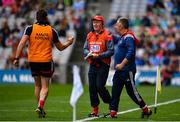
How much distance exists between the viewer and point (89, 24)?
1575 inches

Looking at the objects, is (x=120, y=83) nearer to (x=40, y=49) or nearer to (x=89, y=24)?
(x=40, y=49)

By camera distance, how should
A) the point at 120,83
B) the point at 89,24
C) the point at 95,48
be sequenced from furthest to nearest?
the point at 89,24 < the point at 95,48 < the point at 120,83

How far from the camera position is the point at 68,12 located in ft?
134

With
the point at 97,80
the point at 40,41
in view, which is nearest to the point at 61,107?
the point at 97,80

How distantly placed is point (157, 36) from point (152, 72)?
3.00m

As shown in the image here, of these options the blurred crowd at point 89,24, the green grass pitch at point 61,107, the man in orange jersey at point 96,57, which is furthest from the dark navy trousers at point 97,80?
the blurred crowd at point 89,24

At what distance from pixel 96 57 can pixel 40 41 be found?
1364 millimetres

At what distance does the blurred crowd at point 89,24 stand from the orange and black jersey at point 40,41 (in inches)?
753

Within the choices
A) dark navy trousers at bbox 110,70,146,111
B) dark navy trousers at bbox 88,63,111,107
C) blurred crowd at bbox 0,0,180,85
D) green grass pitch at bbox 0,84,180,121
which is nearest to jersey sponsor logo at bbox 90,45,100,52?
dark navy trousers at bbox 88,63,111,107

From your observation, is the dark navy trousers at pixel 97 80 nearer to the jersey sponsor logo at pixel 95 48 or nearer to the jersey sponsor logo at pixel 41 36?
the jersey sponsor logo at pixel 95 48

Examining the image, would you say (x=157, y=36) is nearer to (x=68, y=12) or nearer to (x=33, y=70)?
(x=68, y=12)

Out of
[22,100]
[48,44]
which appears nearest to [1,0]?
[22,100]

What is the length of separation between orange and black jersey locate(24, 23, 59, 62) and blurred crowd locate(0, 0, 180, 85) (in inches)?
753

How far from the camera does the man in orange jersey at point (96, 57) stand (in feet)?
57.3
